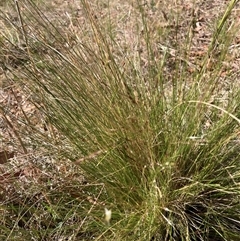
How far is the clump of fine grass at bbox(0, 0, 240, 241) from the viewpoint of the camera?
4.28ft

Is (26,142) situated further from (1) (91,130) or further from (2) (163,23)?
(2) (163,23)

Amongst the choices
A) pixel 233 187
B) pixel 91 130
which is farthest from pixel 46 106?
pixel 233 187

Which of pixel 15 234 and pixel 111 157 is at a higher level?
pixel 111 157

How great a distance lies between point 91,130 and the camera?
1.33 m

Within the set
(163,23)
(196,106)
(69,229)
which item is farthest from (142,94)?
(163,23)

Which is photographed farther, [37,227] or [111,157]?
[37,227]

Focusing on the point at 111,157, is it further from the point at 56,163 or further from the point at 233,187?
the point at 233,187

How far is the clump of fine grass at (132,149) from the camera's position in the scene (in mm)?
1305

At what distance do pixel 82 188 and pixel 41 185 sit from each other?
0.12 meters

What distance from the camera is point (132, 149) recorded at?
131 centimetres

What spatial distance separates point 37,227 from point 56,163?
7.4 inches

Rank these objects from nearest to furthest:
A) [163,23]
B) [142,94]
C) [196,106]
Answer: [196,106] → [142,94] → [163,23]

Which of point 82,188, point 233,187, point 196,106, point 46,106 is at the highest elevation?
point 46,106

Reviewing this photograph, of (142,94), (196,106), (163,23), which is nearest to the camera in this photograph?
(196,106)
